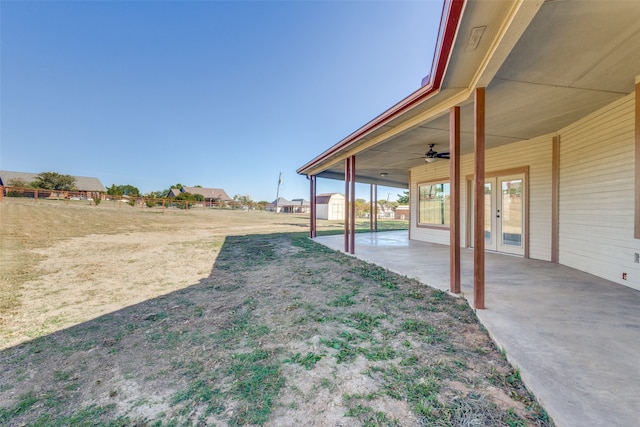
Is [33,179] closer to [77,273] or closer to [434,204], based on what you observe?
[77,273]

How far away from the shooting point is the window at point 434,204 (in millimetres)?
8102

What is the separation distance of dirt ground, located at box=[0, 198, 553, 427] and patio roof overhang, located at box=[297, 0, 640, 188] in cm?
261

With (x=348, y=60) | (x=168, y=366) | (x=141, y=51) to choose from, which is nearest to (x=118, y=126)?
(x=141, y=51)

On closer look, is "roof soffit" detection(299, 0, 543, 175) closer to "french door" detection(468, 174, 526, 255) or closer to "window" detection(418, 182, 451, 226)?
"french door" detection(468, 174, 526, 255)

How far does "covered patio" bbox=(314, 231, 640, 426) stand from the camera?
147cm

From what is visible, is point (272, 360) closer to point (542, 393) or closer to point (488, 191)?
point (542, 393)

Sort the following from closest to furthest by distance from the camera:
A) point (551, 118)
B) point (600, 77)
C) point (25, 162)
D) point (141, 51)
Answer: point (600, 77) < point (551, 118) < point (141, 51) < point (25, 162)

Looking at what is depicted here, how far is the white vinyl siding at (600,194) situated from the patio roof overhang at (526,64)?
35 centimetres

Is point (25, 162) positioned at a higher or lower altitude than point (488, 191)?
higher

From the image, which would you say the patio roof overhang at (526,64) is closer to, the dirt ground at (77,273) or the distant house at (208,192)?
the dirt ground at (77,273)

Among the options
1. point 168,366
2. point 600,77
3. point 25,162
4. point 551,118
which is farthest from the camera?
point 25,162

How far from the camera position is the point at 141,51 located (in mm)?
15344

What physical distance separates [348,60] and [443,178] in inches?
345

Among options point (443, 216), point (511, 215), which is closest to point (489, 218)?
point (511, 215)
